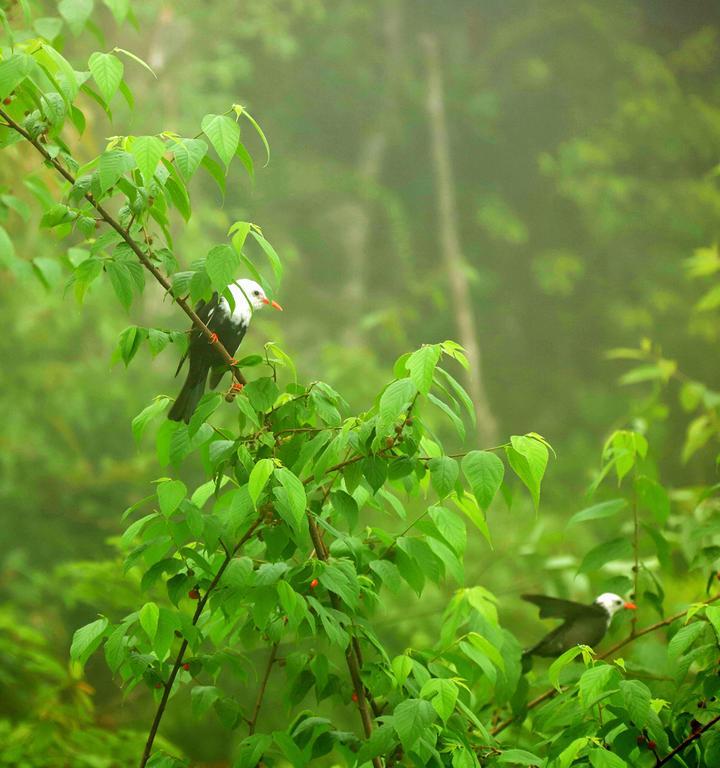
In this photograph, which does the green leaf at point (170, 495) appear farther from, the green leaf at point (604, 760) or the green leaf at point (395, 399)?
the green leaf at point (604, 760)

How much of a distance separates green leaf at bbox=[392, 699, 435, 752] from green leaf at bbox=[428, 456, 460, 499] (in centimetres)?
16

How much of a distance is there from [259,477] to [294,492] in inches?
1.1

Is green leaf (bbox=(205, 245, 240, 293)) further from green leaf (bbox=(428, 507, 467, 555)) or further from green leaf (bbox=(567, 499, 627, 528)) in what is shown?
green leaf (bbox=(567, 499, 627, 528))

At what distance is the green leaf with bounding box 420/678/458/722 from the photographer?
2.15ft

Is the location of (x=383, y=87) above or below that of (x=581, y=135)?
above

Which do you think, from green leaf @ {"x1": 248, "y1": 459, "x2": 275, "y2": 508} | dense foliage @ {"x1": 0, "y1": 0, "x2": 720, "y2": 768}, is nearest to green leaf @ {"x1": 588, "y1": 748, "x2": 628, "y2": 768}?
dense foliage @ {"x1": 0, "y1": 0, "x2": 720, "y2": 768}

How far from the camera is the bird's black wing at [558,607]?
1.04 m

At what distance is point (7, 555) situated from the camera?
9.31ft

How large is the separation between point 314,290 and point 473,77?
1631 mm

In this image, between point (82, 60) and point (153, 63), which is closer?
point (82, 60)

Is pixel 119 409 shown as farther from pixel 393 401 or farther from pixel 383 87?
pixel 383 87

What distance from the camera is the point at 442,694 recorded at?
2.18 ft

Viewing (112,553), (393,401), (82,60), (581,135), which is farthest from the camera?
(581,135)

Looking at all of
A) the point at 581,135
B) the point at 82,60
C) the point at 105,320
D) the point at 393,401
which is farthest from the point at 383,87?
the point at 393,401
